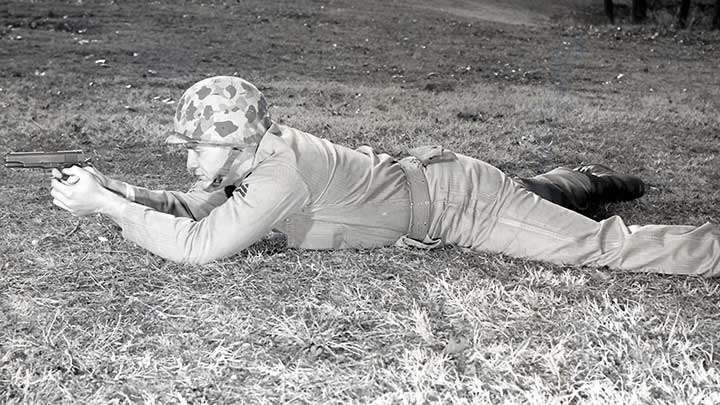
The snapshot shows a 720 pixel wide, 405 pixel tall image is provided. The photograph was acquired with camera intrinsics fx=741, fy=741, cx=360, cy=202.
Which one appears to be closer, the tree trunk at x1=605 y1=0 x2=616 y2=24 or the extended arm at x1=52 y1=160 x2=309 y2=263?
the extended arm at x1=52 y1=160 x2=309 y2=263

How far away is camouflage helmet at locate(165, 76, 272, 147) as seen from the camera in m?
2.81

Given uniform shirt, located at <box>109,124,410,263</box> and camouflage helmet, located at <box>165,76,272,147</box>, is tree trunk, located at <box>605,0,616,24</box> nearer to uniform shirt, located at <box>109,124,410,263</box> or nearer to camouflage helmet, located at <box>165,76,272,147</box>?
uniform shirt, located at <box>109,124,410,263</box>

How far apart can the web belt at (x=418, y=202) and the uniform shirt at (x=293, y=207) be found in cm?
3

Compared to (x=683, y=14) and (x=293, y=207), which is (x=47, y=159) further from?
(x=683, y=14)

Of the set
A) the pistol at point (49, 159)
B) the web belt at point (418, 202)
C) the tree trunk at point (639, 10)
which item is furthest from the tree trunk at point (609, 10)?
the pistol at point (49, 159)

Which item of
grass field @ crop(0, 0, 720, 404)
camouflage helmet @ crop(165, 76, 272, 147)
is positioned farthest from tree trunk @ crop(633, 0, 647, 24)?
camouflage helmet @ crop(165, 76, 272, 147)

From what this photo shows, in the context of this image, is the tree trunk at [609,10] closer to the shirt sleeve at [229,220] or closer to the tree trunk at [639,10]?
the tree trunk at [639,10]

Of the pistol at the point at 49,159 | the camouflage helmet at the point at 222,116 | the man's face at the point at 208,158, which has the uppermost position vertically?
the camouflage helmet at the point at 222,116

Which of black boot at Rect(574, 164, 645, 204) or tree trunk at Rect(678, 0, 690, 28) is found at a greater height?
black boot at Rect(574, 164, 645, 204)

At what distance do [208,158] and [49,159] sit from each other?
665 millimetres

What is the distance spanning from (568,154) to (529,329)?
297cm

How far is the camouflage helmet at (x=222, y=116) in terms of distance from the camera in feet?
9.23

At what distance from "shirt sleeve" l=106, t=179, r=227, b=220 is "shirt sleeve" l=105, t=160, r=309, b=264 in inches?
13.2

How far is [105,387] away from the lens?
2.27 m
